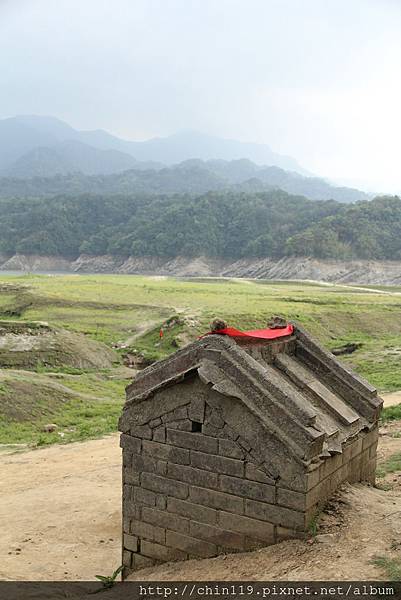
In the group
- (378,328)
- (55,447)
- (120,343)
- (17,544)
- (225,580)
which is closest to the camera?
(225,580)

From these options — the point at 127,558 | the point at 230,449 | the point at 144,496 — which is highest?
the point at 230,449

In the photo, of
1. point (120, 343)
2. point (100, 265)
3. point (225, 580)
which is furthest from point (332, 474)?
point (100, 265)

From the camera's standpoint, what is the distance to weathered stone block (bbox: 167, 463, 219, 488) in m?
7.82

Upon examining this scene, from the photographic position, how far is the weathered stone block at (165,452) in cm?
809

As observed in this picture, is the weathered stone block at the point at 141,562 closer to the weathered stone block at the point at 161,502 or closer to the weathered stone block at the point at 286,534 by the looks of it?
the weathered stone block at the point at 161,502

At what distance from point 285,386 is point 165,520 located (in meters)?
2.59

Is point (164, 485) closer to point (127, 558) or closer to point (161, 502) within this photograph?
point (161, 502)

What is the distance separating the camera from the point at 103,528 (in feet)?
36.7

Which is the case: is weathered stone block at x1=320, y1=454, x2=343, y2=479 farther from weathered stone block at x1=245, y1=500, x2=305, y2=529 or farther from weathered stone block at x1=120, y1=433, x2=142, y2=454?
weathered stone block at x1=120, y1=433, x2=142, y2=454

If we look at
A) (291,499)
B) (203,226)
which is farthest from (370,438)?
(203,226)

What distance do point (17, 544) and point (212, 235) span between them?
105m

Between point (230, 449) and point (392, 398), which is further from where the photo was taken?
point (392, 398)

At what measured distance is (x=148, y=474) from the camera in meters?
8.46

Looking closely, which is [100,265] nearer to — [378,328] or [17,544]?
[378,328]
